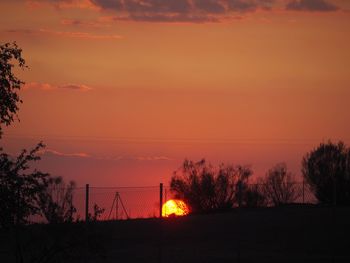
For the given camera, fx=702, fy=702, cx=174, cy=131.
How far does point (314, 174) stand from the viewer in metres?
52.1

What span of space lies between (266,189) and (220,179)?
4219 mm

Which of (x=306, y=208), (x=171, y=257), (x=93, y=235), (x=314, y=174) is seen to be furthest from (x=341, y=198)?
(x=93, y=235)

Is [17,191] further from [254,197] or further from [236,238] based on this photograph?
[254,197]

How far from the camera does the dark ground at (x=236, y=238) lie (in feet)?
78.7

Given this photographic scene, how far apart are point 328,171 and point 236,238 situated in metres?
24.5

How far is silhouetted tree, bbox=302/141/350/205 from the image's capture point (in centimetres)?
4767

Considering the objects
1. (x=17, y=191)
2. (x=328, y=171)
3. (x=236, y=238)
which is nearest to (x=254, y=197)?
(x=328, y=171)

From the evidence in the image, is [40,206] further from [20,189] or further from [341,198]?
[341,198]

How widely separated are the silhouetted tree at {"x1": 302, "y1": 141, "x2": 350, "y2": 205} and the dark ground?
1341 cm

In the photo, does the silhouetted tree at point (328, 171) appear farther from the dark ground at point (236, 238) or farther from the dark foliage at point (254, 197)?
the dark ground at point (236, 238)

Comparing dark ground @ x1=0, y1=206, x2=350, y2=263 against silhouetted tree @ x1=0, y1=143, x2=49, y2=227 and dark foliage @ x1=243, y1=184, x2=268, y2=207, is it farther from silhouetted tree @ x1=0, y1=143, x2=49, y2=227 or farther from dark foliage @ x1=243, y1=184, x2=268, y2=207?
dark foliage @ x1=243, y1=184, x2=268, y2=207

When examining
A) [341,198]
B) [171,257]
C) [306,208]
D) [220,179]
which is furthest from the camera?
[220,179]

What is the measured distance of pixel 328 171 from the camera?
51844mm

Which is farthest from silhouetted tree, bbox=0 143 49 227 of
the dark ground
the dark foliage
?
the dark foliage
